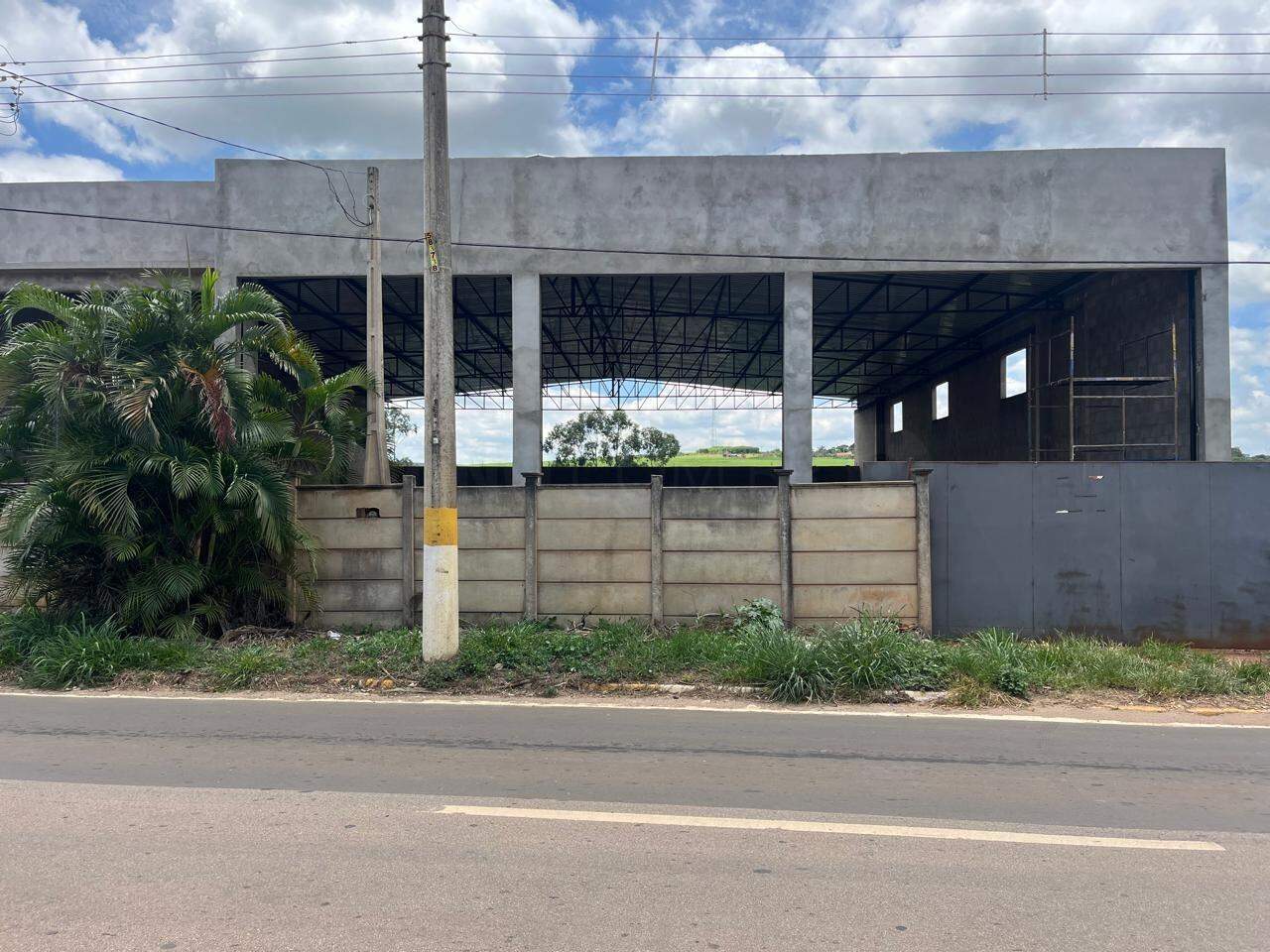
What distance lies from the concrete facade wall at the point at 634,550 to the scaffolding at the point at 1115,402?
6.09 metres

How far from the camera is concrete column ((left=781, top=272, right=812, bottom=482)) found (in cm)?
1434

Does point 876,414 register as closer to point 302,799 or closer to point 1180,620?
point 1180,620

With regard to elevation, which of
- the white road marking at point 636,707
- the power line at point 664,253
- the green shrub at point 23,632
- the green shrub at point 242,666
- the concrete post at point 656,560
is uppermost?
the power line at point 664,253

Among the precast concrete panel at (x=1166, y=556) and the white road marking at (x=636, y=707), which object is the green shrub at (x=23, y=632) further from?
the precast concrete panel at (x=1166, y=556)

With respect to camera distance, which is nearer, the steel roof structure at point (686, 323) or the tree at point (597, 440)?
the steel roof structure at point (686, 323)

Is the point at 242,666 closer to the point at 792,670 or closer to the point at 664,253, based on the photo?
the point at 792,670

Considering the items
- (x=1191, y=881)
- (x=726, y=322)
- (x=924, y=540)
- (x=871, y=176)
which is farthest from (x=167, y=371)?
(x=726, y=322)

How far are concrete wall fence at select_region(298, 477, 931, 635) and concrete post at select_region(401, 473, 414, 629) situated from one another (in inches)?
0.8

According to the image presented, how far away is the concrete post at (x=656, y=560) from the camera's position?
1074 cm

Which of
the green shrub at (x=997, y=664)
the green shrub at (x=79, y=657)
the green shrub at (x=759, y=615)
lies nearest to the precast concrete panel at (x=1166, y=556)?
the green shrub at (x=997, y=664)

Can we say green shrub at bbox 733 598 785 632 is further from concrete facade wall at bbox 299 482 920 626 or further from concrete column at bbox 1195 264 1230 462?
concrete column at bbox 1195 264 1230 462

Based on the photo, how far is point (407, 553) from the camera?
36.1 ft

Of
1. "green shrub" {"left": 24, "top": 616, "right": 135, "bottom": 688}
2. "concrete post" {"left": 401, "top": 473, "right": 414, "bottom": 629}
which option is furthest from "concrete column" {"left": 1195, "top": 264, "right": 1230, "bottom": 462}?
"green shrub" {"left": 24, "top": 616, "right": 135, "bottom": 688}

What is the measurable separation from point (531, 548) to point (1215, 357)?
40.6 ft
